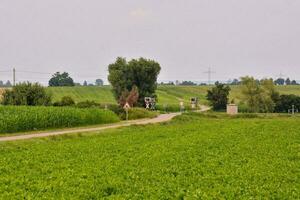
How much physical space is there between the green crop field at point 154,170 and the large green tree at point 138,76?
7362 cm

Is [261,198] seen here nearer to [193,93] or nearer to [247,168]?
[247,168]

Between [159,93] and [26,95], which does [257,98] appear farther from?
[159,93]

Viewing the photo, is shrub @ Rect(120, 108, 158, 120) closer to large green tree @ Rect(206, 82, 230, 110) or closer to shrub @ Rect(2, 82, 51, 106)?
shrub @ Rect(2, 82, 51, 106)

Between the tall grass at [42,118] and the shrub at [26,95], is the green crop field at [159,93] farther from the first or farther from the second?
the tall grass at [42,118]

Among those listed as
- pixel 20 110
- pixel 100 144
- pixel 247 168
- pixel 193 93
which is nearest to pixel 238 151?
pixel 247 168

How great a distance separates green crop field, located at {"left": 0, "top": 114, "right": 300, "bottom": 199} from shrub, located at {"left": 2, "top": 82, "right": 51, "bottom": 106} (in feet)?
98.3

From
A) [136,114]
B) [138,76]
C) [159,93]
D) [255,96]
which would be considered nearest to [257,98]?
[255,96]

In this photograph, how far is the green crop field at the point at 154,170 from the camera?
1702 centimetres

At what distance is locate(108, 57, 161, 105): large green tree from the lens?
352 ft

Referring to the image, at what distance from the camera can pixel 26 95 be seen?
63062mm

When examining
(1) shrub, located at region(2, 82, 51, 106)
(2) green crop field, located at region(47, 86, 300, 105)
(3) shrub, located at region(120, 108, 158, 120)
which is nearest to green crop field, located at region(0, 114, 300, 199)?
(1) shrub, located at region(2, 82, 51, 106)

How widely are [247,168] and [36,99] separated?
4544 cm

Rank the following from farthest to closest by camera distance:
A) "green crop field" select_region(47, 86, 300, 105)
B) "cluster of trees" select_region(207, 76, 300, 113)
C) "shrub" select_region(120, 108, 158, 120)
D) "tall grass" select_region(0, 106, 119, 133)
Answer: "green crop field" select_region(47, 86, 300, 105), "cluster of trees" select_region(207, 76, 300, 113), "shrub" select_region(120, 108, 158, 120), "tall grass" select_region(0, 106, 119, 133)

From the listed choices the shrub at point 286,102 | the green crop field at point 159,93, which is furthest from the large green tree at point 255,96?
the green crop field at point 159,93
